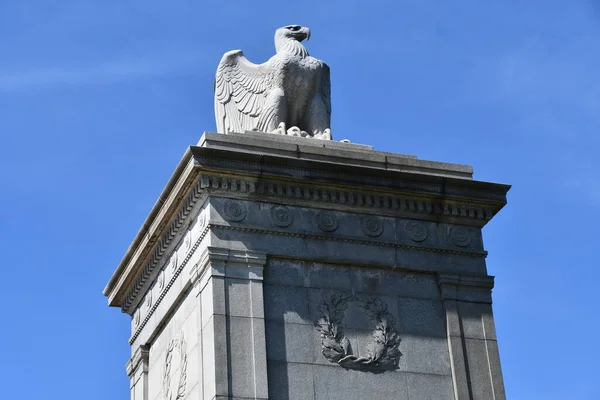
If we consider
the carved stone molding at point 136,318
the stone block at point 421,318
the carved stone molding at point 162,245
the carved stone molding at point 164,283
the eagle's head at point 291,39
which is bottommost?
the stone block at point 421,318

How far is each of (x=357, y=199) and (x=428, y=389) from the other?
10.6 ft

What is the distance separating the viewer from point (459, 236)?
21.7 metres

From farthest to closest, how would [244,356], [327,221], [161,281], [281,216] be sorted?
[161,281]
[327,221]
[281,216]
[244,356]

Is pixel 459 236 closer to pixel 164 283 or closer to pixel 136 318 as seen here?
pixel 164 283

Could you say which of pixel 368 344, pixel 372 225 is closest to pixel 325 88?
pixel 372 225

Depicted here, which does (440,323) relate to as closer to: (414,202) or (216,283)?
(414,202)

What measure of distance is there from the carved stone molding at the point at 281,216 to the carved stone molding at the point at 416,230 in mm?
1991

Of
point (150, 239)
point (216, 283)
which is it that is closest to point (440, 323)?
point (216, 283)

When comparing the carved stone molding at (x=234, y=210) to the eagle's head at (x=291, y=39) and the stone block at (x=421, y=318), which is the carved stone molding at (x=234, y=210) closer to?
the stone block at (x=421, y=318)

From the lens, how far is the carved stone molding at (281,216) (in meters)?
20.7

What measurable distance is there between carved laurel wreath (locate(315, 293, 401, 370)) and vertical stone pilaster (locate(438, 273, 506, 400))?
101 centimetres

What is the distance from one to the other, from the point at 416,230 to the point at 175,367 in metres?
4.46

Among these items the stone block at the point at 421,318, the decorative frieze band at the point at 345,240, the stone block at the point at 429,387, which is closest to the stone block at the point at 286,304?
the decorative frieze band at the point at 345,240

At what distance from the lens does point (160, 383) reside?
22.3 m
